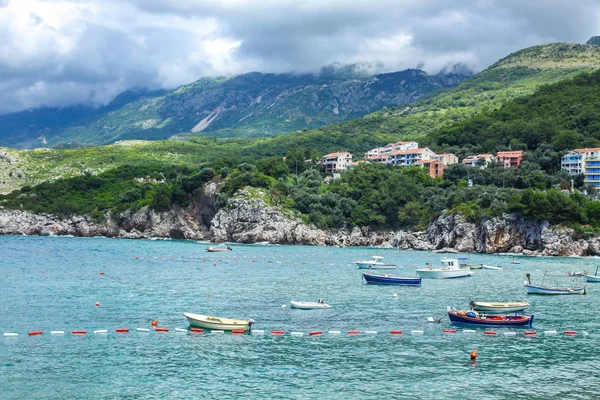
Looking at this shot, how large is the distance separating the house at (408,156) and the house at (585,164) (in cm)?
3327

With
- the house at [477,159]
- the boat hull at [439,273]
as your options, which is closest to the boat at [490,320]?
the boat hull at [439,273]

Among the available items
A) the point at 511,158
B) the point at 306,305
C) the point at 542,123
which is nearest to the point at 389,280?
the point at 306,305

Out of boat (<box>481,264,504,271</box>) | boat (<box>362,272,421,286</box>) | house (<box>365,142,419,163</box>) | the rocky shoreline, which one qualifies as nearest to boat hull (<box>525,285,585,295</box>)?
boat (<box>362,272,421,286</box>)

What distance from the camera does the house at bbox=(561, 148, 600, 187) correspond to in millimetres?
129875

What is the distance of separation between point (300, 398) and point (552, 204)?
87475 mm

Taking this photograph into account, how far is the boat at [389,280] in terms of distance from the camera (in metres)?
67.5

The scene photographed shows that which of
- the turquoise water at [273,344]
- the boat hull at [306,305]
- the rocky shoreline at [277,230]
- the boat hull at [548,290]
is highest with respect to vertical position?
the rocky shoreline at [277,230]

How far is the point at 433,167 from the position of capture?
151125 mm

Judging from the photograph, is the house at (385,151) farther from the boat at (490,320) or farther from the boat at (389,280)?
the boat at (490,320)

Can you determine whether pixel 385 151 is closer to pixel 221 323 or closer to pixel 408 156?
pixel 408 156

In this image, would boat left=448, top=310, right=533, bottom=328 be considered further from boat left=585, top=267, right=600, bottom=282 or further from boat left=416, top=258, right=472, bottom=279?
boat left=585, top=267, right=600, bottom=282

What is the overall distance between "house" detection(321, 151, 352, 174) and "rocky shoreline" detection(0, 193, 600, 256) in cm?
Answer: 3822

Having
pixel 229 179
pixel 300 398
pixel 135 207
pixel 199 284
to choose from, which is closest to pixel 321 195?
pixel 229 179

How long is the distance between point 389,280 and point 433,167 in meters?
87.4
